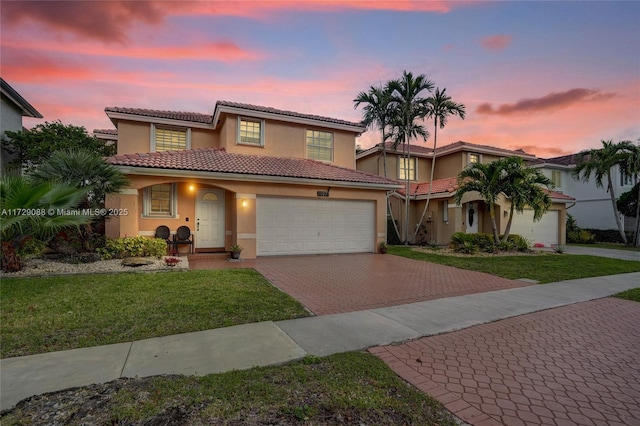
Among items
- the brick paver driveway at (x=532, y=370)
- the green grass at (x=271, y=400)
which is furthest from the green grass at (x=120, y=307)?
the brick paver driveway at (x=532, y=370)

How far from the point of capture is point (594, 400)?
305 centimetres

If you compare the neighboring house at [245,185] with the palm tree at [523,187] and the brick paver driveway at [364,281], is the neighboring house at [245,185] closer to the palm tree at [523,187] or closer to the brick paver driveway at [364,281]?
the brick paver driveway at [364,281]

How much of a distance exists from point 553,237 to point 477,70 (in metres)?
14.5

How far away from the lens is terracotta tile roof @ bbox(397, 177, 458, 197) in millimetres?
18327

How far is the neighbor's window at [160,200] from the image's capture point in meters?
12.6

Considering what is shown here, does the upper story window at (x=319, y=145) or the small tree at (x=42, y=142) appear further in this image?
the upper story window at (x=319, y=145)

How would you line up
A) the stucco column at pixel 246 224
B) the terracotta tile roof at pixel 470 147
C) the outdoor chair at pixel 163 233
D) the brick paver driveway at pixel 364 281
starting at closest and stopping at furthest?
the brick paver driveway at pixel 364 281
the outdoor chair at pixel 163 233
the stucco column at pixel 246 224
the terracotta tile roof at pixel 470 147

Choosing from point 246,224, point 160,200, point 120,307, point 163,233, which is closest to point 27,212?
point 120,307

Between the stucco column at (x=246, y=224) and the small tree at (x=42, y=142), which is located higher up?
the small tree at (x=42, y=142)

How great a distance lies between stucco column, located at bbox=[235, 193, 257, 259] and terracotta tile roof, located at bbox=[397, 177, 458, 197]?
12.0 metres

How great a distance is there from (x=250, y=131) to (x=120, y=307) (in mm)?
11331

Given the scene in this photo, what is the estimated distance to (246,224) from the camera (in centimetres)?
1241

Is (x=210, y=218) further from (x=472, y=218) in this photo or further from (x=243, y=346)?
(x=472, y=218)

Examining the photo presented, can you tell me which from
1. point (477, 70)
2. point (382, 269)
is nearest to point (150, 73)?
point (382, 269)
